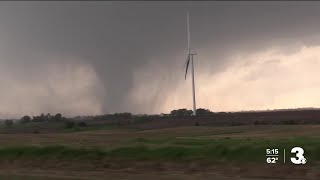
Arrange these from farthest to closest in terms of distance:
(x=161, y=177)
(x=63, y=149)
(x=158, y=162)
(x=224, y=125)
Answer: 1. (x=224, y=125)
2. (x=63, y=149)
3. (x=158, y=162)
4. (x=161, y=177)

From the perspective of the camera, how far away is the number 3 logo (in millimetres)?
33812

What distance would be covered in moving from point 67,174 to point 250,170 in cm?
1324

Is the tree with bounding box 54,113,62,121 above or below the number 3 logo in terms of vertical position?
above

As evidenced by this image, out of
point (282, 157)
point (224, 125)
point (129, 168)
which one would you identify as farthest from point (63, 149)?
point (224, 125)

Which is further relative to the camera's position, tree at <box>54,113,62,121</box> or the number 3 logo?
tree at <box>54,113,62,121</box>

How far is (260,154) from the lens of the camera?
36906 mm

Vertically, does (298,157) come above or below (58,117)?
below

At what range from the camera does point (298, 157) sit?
34938mm

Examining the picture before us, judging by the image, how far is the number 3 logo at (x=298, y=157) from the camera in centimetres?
3381

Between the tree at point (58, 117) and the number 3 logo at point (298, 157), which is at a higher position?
the tree at point (58, 117)

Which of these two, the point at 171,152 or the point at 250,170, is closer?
the point at 250,170

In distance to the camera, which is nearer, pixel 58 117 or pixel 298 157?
pixel 298 157

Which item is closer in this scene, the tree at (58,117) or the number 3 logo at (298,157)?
the number 3 logo at (298,157)

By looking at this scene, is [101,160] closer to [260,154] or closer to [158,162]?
[158,162]
